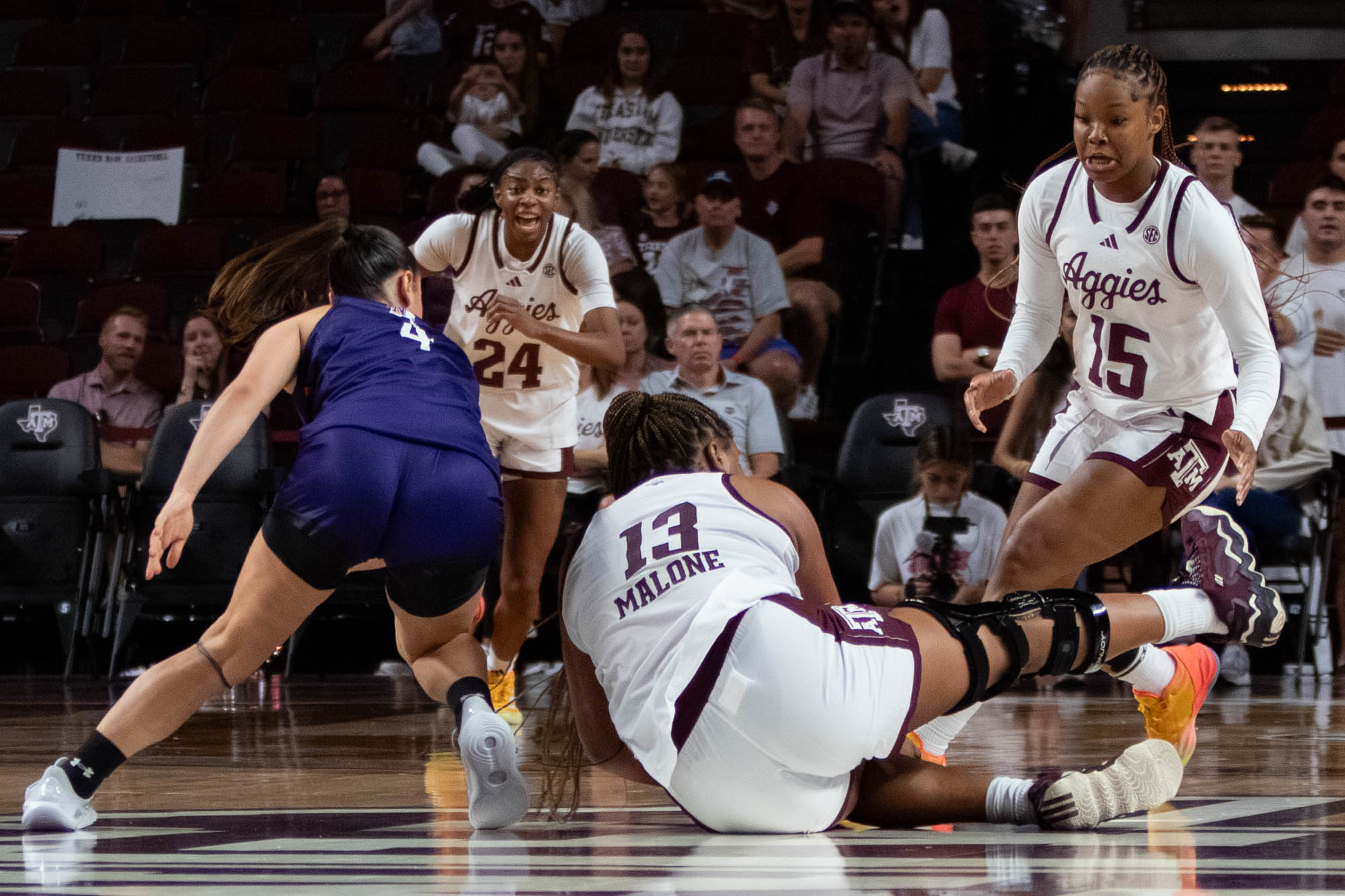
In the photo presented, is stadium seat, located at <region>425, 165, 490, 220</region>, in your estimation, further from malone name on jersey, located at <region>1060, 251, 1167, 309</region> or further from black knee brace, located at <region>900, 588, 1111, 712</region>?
black knee brace, located at <region>900, 588, 1111, 712</region>

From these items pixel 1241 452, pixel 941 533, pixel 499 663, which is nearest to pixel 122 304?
pixel 499 663

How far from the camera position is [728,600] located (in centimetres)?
297

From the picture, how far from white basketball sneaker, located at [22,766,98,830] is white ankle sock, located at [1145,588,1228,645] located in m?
2.19

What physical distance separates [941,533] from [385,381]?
3.90 m

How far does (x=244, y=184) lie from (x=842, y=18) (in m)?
4.08

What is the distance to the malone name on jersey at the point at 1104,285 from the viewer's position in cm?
384

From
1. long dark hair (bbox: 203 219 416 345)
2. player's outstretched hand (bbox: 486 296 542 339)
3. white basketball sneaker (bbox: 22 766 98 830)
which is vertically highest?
long dark hair (bbox: 203 219 416 345)

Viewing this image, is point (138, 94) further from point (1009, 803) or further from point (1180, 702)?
point (1009, 803)

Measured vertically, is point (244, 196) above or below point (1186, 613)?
above

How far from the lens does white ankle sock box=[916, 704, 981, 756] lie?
3.66 meters

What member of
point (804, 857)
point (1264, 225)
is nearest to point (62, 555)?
point (1264, 225)

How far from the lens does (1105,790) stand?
3.08 meters

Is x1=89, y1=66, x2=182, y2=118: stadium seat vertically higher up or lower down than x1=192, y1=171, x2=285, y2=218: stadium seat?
higher up

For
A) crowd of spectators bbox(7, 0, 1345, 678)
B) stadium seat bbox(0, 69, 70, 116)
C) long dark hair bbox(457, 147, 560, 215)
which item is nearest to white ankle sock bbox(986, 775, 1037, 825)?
long dark hair bbox(457, 147, 560, 215)
